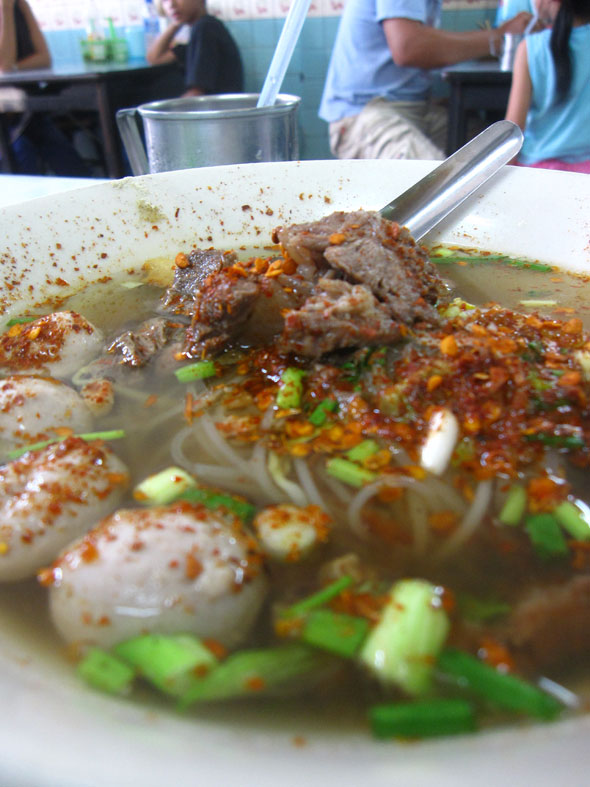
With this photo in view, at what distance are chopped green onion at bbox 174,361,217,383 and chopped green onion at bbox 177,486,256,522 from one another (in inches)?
18.6

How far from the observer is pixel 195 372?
157 centimetres

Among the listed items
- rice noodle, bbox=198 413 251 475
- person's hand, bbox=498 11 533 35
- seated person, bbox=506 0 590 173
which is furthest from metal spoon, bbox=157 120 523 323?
person's hand, bbox=498 11 533 35

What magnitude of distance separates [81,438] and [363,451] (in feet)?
2.06

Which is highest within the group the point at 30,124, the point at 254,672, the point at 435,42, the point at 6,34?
the point at 6,34

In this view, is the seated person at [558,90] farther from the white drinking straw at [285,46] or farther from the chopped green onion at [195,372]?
the chopped green onion at [195,372]

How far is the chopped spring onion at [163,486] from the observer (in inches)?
44.4

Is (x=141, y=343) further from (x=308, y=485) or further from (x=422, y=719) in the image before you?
(x=422, y=719)

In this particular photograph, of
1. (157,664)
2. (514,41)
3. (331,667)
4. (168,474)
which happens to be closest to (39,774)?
(157,664)

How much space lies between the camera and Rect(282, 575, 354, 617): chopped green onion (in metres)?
0.92

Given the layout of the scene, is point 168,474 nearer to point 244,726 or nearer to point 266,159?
point 244,726

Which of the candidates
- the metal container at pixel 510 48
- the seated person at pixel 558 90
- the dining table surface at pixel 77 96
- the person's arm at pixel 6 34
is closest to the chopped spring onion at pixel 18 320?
the seated person at pixel 558 90

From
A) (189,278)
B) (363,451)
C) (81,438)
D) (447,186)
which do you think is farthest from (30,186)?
(363,451)

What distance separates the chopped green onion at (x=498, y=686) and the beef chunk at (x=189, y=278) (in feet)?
4.54

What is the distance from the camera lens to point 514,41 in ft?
17.5
